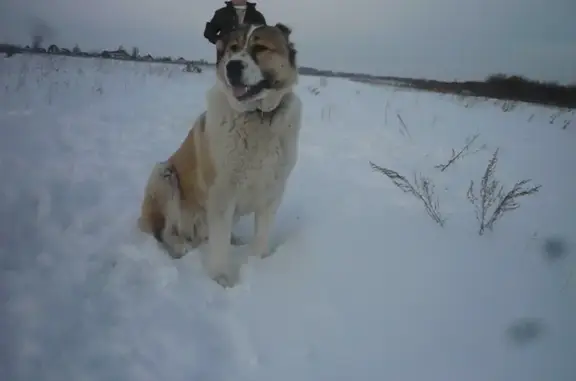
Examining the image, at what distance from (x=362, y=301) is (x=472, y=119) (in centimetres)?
291

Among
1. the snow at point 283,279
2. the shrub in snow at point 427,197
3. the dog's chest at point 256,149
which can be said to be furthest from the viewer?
the shrub in snow at point 427,197

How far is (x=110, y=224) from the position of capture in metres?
1.99

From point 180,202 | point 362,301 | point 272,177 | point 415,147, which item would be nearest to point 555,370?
point 362,301

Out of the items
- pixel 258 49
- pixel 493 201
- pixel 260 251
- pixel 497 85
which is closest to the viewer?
pixel 497 85

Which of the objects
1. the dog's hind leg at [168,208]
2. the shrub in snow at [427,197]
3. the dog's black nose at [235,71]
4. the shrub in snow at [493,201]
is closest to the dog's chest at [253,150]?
the dog's black nose at [235,71]

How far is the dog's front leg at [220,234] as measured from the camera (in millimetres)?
1798

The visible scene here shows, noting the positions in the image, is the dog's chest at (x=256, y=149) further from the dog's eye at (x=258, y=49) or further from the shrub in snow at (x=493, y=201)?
the shrub in snow at (x=493, y=201)

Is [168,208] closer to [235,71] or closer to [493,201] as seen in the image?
[235,71]

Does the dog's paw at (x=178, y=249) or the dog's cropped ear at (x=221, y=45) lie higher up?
the dog's cropped ear at (x=221, y=45)

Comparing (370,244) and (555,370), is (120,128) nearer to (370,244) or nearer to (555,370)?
(370,244)

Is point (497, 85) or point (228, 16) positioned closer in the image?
point (497, 85)

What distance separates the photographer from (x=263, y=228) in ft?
6.59

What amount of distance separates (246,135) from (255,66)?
0.29 meters

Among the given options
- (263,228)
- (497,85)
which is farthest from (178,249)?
(497,85)
